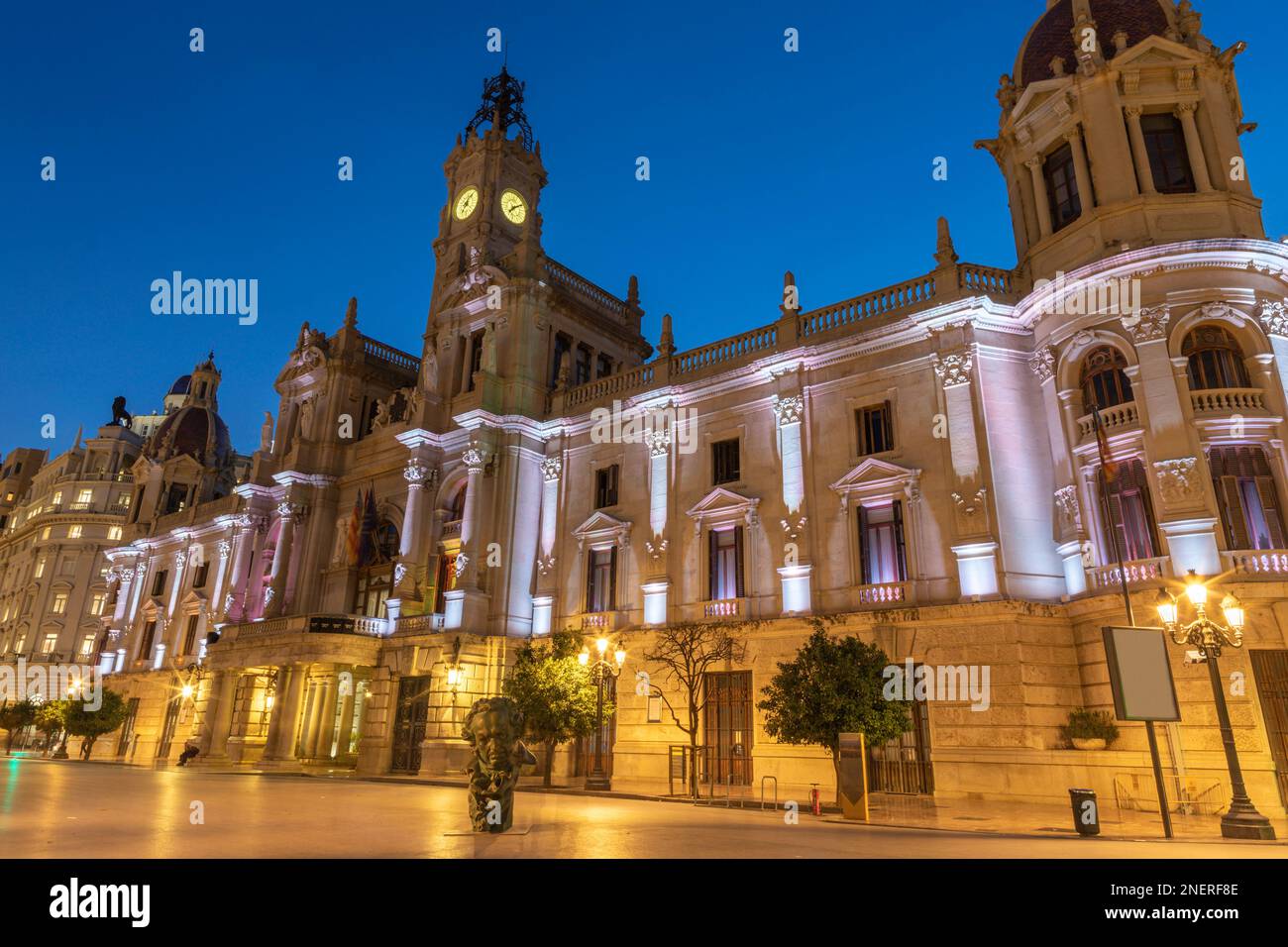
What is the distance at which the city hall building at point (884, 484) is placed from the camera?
68.2ft

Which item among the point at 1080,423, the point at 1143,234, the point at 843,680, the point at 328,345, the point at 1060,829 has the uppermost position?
the point at 328,345

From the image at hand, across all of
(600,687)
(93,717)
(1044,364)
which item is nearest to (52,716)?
(93,717)

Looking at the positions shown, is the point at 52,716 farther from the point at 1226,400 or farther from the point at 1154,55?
the point at 1154,55

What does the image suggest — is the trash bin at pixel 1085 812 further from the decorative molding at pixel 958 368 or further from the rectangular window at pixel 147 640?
the rectangular window at pixel 147 640

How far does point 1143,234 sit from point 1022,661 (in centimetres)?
1287

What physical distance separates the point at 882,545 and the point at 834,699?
23.4 feet

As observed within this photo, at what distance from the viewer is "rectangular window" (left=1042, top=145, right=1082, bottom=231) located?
25.8m

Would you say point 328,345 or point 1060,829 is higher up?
point 328,345

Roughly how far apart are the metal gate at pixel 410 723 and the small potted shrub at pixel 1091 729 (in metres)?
22.4

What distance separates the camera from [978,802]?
2027cm

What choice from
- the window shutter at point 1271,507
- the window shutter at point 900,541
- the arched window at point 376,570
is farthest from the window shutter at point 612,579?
the window shutter at point 1271,507

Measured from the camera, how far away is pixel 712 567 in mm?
28844
